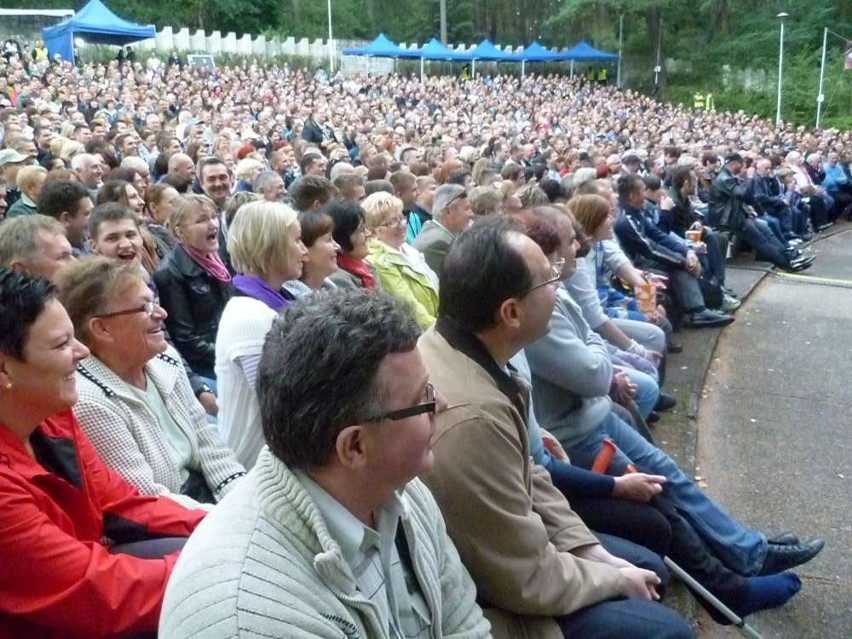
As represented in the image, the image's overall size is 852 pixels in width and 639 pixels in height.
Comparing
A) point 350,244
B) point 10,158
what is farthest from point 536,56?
point 350,244

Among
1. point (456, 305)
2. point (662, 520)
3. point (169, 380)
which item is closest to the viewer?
point (456, 305)

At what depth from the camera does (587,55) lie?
39938mm

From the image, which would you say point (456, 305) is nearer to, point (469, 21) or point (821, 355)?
point (821, 355)

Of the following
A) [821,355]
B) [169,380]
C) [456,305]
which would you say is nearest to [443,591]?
[456,305]

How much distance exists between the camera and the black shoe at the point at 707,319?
295 inches

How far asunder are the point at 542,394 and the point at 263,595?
230cm

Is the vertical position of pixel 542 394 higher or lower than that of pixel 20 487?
lower

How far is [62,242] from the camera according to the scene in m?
3.52

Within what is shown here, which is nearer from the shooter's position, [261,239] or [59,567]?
[59,567]

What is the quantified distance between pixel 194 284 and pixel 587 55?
128 feet

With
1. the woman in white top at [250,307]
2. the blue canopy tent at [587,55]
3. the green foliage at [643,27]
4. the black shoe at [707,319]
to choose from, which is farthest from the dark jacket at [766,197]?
the blue canopy tent at [587,55]

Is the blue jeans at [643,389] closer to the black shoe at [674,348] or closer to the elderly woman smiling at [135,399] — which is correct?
the black shoe at [674,348]

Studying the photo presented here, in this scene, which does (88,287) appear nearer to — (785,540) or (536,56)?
(785,540)

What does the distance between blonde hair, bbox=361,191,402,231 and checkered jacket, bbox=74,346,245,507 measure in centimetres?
253
